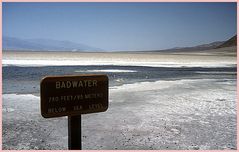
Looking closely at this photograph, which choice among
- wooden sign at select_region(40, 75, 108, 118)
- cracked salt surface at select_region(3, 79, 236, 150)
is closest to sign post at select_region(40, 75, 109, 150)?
wooden sign at select_region(40, 75, 108, 118)

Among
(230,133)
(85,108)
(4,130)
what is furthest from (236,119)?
(4,130)

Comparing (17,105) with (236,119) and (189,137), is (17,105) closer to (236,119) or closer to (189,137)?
(189,137)

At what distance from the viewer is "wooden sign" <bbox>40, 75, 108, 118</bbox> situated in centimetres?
312

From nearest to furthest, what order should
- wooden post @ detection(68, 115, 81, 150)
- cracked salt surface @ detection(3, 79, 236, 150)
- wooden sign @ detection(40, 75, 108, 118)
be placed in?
wooden sign @ detection(40, 75, 108, 118) → wooden post @ detection(68, 115, 81, 150) → cracked salt surface @ detection(3, 79, 236, 150)

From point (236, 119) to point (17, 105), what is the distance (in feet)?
16.6

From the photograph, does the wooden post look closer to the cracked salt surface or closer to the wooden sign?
the wooden sign

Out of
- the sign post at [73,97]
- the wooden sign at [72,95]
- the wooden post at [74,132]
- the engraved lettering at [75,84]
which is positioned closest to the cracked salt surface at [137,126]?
the wooden post at [74,132]

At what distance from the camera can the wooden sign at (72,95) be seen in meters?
3.12

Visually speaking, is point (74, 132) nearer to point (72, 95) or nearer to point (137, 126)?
point (72, 95)

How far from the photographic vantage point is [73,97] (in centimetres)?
325

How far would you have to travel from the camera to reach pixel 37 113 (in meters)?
6.69

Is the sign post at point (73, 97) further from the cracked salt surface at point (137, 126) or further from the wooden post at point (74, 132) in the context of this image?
the cracked salt surface at point (137, 126)

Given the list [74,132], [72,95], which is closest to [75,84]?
[72,95]

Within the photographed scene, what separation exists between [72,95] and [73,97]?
0.03m
